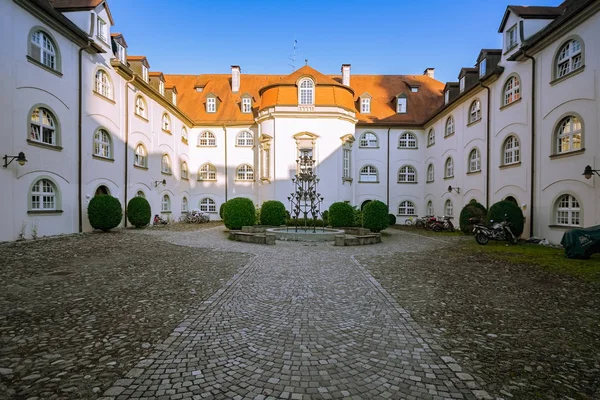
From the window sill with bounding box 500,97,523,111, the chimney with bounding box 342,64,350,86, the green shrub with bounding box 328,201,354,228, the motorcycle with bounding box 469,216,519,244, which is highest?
the chimney with bounding box 342,64,350,86

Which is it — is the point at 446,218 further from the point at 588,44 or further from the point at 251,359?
the point at 251,359

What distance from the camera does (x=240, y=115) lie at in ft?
98.3

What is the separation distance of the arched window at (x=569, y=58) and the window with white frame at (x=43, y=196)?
75.9 feet

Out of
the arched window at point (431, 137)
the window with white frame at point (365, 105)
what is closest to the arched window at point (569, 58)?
the arched window at point (431, 137)

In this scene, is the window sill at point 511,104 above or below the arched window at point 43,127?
above

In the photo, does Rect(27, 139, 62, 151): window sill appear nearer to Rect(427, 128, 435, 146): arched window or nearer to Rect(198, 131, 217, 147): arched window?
Rect(198, 131, 217, 147): arched window

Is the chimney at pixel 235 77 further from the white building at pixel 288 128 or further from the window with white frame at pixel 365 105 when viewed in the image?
the window with white frame at pixel 365 105

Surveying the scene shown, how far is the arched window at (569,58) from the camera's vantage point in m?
12.9

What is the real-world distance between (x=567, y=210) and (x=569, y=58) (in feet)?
21.1

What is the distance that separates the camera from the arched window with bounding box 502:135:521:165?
16391mm

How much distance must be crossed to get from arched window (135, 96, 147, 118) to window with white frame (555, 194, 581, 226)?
24.3 metres

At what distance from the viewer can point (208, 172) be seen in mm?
30062

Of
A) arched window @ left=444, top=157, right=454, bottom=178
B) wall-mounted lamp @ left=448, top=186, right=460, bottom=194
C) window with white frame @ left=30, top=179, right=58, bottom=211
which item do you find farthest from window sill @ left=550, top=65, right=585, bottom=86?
window with white frame @ left=30, top=179, right=58, bottom=211

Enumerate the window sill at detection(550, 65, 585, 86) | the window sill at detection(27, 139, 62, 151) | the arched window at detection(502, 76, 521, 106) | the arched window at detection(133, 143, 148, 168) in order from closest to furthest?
the window sill at detection(550, 65, 585, 86) < the window sill at detection(27, 139, 62, 151) < the arched window at detection(502, 76, 521, 106) < the arched window at detection(133, 143, 148, 168)
